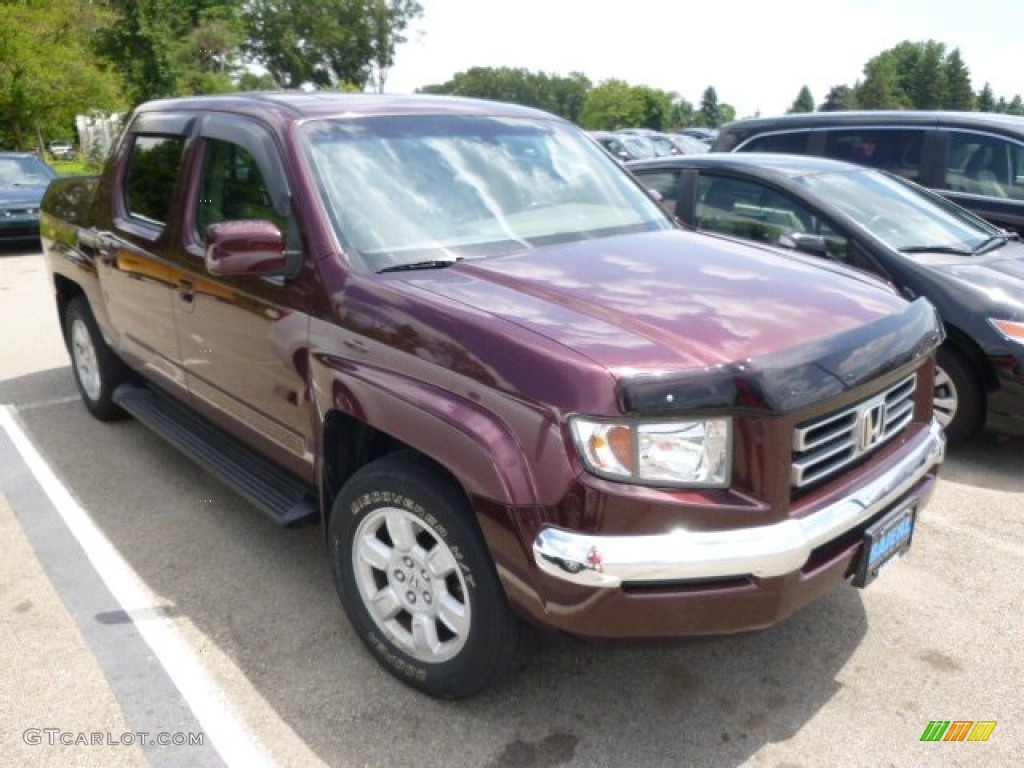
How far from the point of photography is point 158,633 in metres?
3.23

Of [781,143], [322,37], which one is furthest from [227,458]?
[322,37]

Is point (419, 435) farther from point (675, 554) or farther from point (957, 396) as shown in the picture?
point (957, 396)

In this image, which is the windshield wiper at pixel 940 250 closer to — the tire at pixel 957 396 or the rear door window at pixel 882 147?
the tire at pixel 957 396

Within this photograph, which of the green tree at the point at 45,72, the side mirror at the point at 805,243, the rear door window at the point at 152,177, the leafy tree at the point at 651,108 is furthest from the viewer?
the leafy tree at the point at 651,108

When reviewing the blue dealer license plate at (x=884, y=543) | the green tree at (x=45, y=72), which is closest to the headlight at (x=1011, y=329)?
the blue dealer license plate at (x=884, y=543)

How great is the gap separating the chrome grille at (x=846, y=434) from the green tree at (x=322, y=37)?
72287 mm

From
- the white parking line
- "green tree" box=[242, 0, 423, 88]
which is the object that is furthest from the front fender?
"green tree" box=[242, 0, 423, 88]

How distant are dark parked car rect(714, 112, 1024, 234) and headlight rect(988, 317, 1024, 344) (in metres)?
2.69

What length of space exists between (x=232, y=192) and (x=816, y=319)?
7.68ft

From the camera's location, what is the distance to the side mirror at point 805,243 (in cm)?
479

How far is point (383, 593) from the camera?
288 centimetres

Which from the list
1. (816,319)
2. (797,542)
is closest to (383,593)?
(797,542)

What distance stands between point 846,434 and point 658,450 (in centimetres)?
66

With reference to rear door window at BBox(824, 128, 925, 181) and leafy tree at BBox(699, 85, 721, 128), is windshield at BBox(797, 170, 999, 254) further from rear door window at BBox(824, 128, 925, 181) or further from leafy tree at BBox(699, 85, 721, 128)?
leafy tree at BBox(699, 85, 721, 128)
